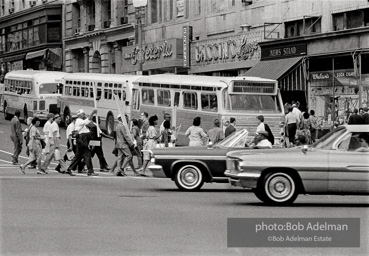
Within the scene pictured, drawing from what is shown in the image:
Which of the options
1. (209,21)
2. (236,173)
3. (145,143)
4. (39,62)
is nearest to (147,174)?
(145,143)

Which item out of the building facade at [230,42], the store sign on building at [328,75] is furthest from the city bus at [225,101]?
the store sign on building at [328,75]

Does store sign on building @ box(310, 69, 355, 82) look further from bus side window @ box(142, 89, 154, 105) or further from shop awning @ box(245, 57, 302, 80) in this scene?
bus side window @ box(142, 89, 154, 105)

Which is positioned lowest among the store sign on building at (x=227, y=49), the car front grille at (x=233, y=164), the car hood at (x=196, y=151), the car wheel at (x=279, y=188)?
the car wheel at (x=279, y=188)

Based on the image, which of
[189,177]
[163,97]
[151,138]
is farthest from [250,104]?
[189,177]

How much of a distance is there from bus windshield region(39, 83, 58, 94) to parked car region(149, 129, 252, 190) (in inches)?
1150

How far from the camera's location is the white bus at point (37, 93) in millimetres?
48438

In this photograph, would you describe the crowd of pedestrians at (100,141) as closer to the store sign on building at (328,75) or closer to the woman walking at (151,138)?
the woman walking at (151,138)

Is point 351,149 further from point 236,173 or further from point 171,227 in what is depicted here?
point 171,227

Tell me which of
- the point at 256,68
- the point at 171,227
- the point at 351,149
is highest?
the point at 256,68

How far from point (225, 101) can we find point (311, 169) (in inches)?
650

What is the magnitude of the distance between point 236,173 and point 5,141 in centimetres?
2487

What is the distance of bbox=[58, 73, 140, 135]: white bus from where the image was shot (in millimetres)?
40438

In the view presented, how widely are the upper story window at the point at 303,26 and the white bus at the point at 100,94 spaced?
22.6 ft

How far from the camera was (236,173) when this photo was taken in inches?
674
